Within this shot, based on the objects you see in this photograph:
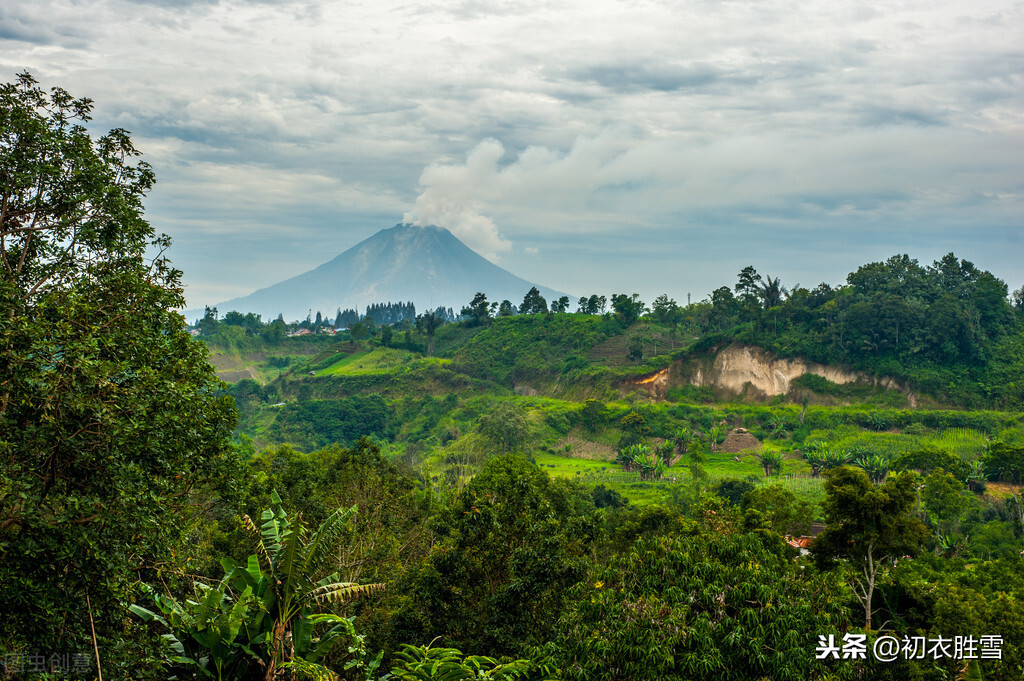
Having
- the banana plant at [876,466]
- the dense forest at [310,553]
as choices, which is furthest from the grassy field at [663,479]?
the dense forest at [310,553]

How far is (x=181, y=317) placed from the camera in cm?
1078

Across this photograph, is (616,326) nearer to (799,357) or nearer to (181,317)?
(799,357)

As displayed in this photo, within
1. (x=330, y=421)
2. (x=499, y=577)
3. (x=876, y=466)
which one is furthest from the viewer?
(x=330, y=421)

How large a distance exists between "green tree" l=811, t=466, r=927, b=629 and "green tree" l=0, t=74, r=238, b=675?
14.8m

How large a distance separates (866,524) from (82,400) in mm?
16890

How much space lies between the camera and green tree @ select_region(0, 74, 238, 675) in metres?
7.84

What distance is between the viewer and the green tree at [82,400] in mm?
7840

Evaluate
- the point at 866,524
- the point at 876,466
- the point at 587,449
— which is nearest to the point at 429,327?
the point at 587,449

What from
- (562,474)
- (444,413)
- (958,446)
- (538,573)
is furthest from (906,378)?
(538,573)

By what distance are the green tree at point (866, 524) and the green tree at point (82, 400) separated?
48.4 feet

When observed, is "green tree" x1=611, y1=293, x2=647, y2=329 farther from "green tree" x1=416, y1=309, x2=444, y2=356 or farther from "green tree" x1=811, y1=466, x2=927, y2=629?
"green tree" x1=811, y1=466, x2=927, y2=629

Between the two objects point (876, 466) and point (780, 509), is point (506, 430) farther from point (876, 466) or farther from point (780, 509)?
A: point (780, 509)

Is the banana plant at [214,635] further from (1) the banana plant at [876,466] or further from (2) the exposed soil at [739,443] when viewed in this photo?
(2) the exposed soil at [739,443]

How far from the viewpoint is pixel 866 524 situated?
1753cm
